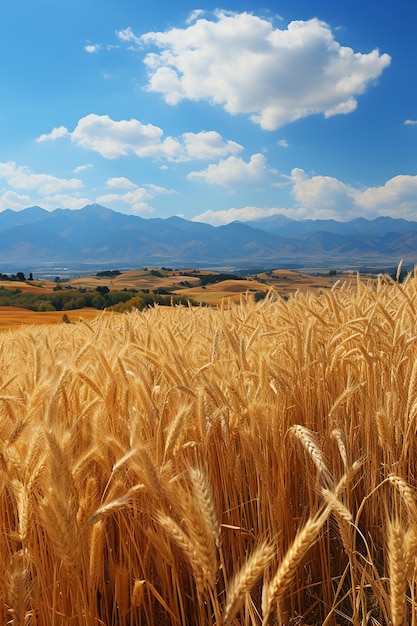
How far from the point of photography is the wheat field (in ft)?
2.90

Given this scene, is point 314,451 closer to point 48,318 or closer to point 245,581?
point 245,581

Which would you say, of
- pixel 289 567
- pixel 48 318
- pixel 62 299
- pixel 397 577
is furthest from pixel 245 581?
pixel 62 299

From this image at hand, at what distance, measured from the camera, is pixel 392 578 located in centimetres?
81

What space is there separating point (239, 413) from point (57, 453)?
24.5 inches

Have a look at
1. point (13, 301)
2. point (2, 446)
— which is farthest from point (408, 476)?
point (13, 301)

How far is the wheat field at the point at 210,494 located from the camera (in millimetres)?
885

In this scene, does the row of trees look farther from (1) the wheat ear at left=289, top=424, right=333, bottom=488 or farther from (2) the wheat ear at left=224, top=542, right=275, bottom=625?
(2) the wheat ear at left=224, top=542, right=275, bottom=625

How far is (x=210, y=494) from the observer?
85 centimetres

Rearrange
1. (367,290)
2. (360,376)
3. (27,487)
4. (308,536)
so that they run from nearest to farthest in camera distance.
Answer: (308,536) < (27,487) < (360,376) < (367,290)

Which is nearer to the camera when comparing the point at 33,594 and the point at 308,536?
the point at 308,536

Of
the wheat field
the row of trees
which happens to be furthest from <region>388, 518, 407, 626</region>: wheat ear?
the row of trees

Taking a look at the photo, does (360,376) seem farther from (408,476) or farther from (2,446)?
(2,446)

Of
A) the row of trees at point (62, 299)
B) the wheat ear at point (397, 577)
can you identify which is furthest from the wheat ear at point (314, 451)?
the row of trees at point (62, 299)

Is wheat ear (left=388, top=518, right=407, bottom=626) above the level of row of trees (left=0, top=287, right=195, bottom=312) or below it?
below
